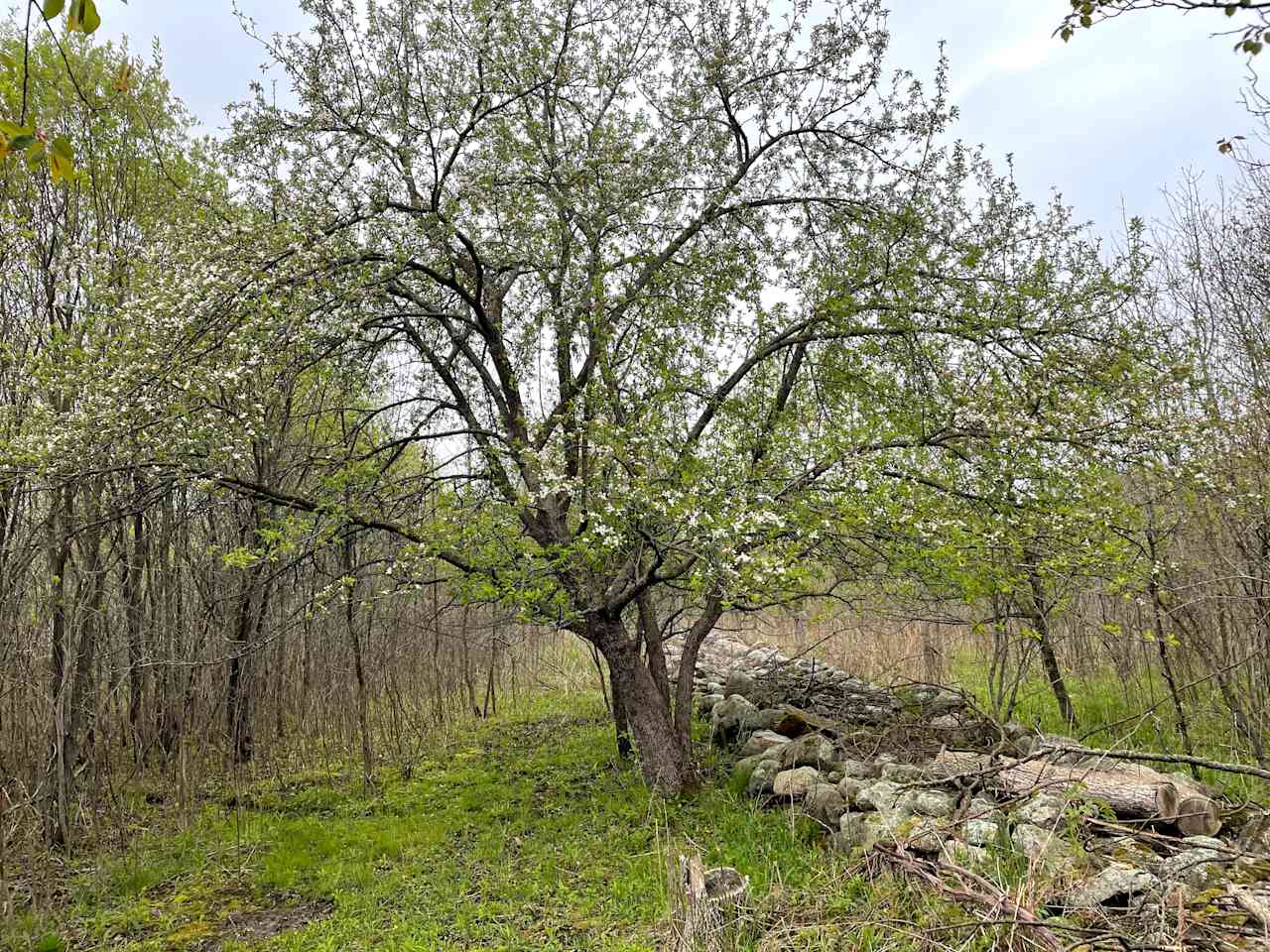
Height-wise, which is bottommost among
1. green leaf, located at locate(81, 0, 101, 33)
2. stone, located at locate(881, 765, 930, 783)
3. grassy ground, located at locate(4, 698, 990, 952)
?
grassy ground, located at locate(4, 698, 990, 952)

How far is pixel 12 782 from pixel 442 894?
298cm

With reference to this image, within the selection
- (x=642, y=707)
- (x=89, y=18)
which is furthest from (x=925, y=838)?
(x=89, y=18)

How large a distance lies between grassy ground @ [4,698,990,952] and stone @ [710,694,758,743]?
1.15 metres

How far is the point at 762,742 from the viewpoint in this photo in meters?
7.09

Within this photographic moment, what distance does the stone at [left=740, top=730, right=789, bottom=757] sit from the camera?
6.99 m

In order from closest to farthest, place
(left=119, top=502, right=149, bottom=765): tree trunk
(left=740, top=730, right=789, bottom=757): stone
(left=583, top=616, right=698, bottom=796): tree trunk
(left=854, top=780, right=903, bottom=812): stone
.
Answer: (left=854, top=780, right=903, bottom=812): stone → (left=119, top=502, right=149, bottom=765): tree trunk → (left=583, top=616, right=698, bottom=796): tree trunk → (left=740, top=730, right=789, bottom=757): stone

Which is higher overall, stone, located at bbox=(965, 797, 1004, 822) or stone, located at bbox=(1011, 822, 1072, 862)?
stone, located at bbox=(965, 797, 1004, 822)

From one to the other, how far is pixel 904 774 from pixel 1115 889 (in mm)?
2085

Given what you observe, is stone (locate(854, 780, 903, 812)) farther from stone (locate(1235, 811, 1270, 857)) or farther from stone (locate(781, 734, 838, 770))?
stone (locate(1235, 811, 1270, 857))

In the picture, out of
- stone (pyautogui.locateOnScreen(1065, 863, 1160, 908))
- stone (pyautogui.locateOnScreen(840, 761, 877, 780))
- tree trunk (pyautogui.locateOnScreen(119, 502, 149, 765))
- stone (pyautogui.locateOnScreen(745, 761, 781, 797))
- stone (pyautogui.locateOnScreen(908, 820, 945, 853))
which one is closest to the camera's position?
stone (pyautogui.locateOnScreen(1065, 863, 1160, 908))

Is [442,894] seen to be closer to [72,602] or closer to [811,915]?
[811,915]

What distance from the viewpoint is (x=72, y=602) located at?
6023 millimetres

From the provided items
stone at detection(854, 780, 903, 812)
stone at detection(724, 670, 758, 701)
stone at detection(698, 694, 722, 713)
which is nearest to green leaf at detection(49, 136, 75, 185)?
stone at detection(854, 780, 903, 812)

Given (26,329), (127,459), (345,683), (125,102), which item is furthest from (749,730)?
(125,102)
